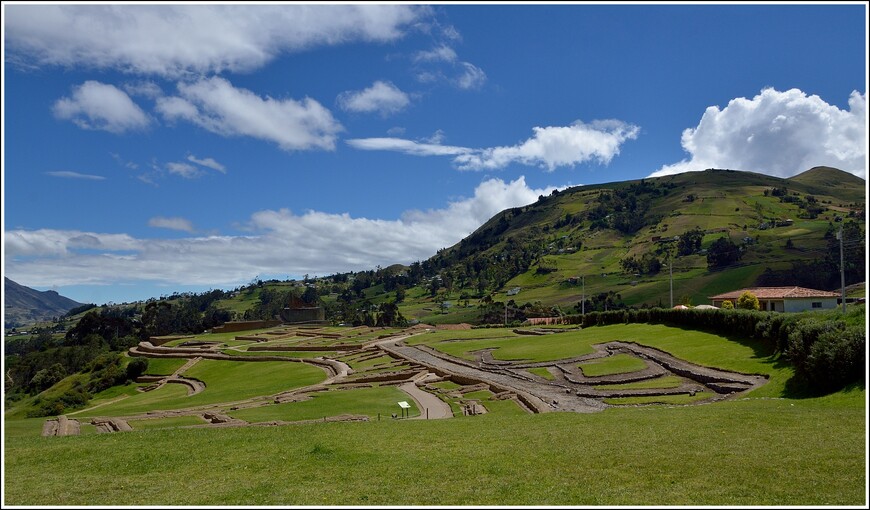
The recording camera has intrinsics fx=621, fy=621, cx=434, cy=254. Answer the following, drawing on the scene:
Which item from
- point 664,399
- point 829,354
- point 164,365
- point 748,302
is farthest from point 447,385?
point 164,365

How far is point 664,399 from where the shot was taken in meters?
30.0

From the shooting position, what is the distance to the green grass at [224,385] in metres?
39.1

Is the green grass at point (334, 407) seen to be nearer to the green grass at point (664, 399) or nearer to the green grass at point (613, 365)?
the green grass at point (664, 399)

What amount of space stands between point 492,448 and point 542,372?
26.2 m

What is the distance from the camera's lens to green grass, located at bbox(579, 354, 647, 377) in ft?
125

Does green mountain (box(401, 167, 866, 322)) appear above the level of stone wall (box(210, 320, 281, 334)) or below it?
above

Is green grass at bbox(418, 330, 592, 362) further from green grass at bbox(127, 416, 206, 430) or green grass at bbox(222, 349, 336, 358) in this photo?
Result: green grass at bbox(127, 416, 206, 430)

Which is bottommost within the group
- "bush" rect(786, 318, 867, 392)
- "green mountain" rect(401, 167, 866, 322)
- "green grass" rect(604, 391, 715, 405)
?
"green grass" rect(604, 391, 715, 405)

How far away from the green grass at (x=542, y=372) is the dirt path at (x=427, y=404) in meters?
7.95

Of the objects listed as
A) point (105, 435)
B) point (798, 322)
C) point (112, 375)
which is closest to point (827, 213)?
point (798, 322)

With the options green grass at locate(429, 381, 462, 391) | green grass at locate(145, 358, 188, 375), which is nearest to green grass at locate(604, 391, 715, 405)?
green grass at locate(429, 381, 462, 391)

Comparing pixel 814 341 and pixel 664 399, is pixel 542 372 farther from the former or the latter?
pixel 814 341

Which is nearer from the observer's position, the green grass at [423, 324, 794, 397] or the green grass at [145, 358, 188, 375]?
the green grass at [423, 324, 794, 397]

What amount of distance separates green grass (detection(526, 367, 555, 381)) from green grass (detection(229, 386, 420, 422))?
9.45 meters
